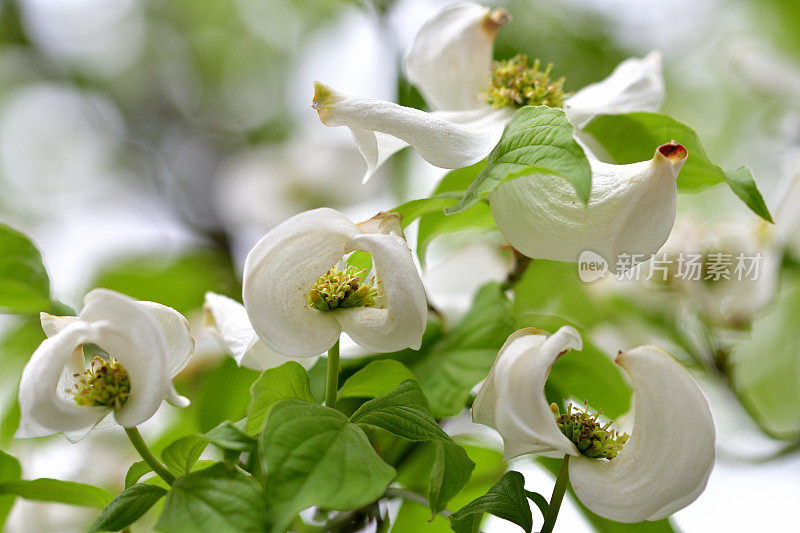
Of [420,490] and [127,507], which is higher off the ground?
[127,507]

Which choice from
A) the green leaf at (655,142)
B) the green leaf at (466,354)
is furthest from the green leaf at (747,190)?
the green leaf at (466,354)

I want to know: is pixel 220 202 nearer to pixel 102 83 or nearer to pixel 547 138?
pixel 102 83

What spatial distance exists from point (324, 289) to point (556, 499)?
10cm

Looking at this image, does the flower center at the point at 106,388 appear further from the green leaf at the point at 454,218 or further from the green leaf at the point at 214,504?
the green leaf at the point at 454,218

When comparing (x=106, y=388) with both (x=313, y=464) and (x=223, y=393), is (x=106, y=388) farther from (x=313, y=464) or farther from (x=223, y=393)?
(x=223, y=393)

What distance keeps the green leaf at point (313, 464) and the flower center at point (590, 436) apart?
0.07 metres

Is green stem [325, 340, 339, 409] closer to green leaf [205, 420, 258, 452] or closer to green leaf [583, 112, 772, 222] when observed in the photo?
green leaf [205, 420, 258, 452]

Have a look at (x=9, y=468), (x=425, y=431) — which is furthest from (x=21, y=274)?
(x=425, y=431)

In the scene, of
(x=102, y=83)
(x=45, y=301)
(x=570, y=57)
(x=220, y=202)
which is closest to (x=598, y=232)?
(x=45, y=301)

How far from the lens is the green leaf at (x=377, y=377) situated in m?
0.27

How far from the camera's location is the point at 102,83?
→ 1363 millimetres

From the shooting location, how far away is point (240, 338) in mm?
270

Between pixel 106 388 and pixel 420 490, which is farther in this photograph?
pixel 420 490

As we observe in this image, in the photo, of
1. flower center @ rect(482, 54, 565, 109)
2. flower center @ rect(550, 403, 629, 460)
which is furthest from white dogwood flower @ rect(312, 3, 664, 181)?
flower center @ rect(550, 403, 629, 460)
